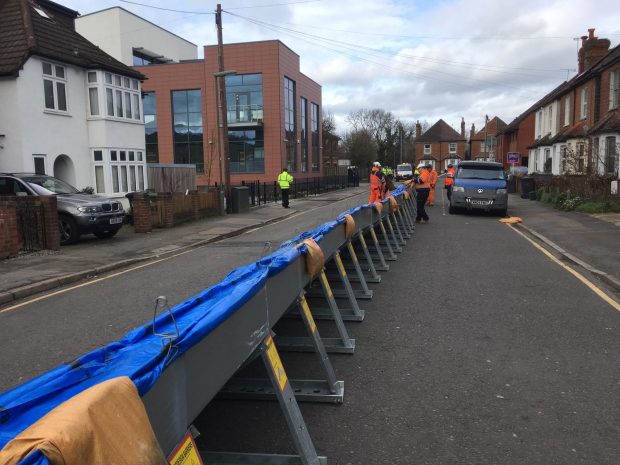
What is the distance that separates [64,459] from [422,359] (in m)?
4.09

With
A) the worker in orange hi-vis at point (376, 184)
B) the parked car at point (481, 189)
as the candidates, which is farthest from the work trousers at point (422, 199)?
the parked car at point (481, 189)

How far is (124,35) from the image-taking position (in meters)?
44.2

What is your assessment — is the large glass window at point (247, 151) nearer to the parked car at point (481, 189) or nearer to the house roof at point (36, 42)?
the house roof at point (36, 42)

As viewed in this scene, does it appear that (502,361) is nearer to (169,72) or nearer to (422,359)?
(422,359)

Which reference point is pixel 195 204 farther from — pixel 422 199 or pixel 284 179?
pixel 422 199

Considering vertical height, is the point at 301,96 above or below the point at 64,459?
above

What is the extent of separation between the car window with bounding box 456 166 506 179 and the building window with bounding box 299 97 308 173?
91.2ft

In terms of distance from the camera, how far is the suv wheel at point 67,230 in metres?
13.2

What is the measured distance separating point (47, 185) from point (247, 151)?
2884cm

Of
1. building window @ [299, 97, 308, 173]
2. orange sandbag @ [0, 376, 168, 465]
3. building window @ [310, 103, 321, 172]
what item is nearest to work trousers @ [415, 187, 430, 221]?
orange sandbag @ [0, 376, 168, 465]

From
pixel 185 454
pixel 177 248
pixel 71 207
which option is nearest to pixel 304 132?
pixel 71 207

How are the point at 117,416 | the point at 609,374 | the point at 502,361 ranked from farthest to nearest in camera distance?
the point at 502,361
the point at 609,374
the point at 117,416

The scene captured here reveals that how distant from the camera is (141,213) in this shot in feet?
51.7

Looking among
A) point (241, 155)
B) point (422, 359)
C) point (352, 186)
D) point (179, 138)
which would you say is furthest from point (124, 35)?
point (422, 359)
